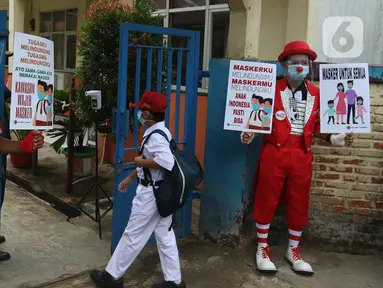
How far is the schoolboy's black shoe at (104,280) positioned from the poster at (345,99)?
1926mm

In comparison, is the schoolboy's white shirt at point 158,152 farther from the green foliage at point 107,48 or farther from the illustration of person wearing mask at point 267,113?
the green foliage at point 107,48

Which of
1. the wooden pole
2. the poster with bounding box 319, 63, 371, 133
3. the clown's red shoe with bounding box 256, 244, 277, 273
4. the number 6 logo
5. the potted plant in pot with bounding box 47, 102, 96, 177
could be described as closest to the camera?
the poster with bounding box 319, 63, 371, 133

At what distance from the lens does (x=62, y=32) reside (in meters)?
10.4

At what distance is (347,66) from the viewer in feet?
11.2

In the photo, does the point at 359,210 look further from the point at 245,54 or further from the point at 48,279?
the point at 48,279

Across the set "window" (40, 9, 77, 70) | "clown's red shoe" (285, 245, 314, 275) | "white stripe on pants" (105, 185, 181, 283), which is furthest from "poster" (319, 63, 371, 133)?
"window" (40, 9, 77, 70)

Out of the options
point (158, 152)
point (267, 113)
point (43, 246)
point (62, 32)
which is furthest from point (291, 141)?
point (62, 32)

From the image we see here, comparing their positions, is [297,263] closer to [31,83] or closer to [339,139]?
[339,139]

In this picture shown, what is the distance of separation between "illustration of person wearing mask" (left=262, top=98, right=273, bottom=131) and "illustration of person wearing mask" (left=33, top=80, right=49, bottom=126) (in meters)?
1.64

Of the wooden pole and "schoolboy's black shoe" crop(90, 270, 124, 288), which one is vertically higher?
the wooden pole

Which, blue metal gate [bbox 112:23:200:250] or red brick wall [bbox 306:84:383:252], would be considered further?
red brick wall [bbox 306:84:383:252]

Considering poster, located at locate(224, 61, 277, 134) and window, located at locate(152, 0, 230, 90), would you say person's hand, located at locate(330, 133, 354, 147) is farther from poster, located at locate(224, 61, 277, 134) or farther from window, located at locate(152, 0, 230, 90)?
window, located at locate(152, 0, 230, 90)

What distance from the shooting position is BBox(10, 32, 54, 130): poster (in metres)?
3.00

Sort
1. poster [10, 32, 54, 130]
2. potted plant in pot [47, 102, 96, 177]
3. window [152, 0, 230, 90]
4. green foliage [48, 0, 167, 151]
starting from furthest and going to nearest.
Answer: window [152, 0, 230, 90] → potted plant in pot [47, 102, 96, 177] → green foliage [48, 0, 167, 151] → poster [10, 32, 54, 130]
